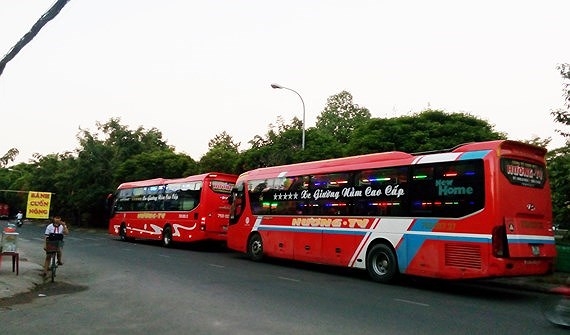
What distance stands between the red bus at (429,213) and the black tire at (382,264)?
3 cm

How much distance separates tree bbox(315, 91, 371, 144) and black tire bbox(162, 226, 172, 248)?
41.4 meters

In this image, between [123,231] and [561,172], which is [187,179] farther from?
[561,172]

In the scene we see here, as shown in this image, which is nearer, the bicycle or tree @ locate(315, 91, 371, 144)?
the bicycle

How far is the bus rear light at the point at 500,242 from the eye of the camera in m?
11.1

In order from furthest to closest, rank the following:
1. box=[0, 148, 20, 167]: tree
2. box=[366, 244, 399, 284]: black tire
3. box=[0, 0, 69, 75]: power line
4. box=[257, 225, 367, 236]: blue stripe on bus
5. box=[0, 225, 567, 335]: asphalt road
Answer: box=[0, 148, 20, 167]: tree, box=[257, 225, 367, 236]: blue stripe on bus, box=[366, 244, 399, 284]: black tire, box=[0, 225, 567, 335]: asphalt road, box=[0, 0, 69, 75]: power line

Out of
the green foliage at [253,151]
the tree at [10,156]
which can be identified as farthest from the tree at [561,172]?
the tree at [10,156]

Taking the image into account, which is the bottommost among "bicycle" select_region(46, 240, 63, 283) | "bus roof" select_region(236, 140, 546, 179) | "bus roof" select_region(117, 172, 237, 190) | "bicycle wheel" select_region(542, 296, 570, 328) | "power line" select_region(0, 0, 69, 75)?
"bicycle wheel" select_region(542, 296, 570, 328)

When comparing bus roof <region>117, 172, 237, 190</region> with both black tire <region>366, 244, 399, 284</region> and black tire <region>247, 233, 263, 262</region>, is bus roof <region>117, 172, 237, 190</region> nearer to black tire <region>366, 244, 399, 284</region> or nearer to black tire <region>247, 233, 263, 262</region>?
black tire <region>247, 233, 263, 262</region>

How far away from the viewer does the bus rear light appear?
11117mm

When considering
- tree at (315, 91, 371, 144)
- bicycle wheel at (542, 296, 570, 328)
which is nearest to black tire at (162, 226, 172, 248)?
bicycle wheel at (542, 296, 570, 328)

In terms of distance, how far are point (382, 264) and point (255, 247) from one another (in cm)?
622

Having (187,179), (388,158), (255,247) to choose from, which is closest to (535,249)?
(388,158)

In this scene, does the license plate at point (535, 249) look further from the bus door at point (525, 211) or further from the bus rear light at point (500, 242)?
the bus rear light at point (500, 242)

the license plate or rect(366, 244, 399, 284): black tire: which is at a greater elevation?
the license plate
